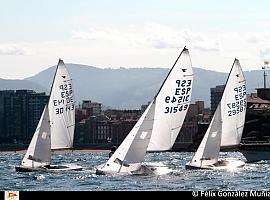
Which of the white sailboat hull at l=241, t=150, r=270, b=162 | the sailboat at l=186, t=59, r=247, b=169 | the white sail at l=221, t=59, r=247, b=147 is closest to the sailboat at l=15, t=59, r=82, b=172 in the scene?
the sailboat at l=186, t=59, r=247, b=169

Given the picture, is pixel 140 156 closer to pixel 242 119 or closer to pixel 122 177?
pixel 122 177

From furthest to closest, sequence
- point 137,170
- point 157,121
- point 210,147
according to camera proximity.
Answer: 1. point 210,147
2. point 157,121
3. point 137,170

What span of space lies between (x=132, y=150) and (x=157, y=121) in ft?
11.4

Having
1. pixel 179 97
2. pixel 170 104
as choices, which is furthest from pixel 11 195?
pixel 179 97

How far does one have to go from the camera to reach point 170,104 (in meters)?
57.0

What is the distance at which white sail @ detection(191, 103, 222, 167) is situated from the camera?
65.9m

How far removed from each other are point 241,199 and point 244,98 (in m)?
58.6

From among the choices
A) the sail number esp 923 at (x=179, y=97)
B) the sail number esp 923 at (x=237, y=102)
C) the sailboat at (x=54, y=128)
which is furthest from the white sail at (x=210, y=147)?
the sailboat at (x=54, y=128)

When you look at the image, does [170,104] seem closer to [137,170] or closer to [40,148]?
[137,170]

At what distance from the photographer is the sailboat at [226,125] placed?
66.3m

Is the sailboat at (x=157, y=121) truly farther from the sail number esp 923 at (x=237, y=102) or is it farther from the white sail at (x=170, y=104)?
the sail number esp 923 at (x=237, y=102)

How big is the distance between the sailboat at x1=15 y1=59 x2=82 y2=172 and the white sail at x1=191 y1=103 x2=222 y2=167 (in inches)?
405

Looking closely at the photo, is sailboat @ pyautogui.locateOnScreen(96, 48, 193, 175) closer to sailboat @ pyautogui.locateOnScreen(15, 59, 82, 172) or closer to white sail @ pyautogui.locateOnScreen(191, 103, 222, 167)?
white sail @ pyautogui.locateOnScreen(191, 103, 222, 167)

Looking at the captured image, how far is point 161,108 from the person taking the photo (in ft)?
187
